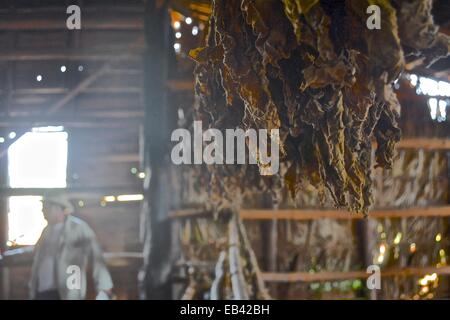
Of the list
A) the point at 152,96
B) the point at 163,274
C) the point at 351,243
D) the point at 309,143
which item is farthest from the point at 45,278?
the point at 309,143

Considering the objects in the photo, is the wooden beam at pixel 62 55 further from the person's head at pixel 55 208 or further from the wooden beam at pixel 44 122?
the person's head at pixel 55 208

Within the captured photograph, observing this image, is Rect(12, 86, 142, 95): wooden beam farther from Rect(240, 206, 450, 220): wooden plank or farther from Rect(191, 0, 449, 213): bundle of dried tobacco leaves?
Rect(191, 0, 449, 213): bundle of dried tobacco leaves

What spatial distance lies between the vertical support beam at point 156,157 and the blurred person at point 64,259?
3.39ft

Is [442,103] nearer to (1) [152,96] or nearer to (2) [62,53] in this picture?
(1) [152,96]

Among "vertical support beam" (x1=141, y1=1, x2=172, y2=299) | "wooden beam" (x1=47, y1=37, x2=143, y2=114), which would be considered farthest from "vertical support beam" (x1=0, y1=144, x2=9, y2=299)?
"vertical support beam" (x1=141, y1=1, x2=172, y2=299)

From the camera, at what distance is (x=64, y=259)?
18.4 feet

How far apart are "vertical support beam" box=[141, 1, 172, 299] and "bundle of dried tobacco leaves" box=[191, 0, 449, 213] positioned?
9.64 feet

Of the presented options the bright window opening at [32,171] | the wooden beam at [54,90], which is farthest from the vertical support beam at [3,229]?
the wooden beam at [54,90]

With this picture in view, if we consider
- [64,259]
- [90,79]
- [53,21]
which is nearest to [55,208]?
[64,259]

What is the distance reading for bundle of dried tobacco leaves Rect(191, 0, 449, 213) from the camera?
50.4 inches

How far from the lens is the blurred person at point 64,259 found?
5395 mm

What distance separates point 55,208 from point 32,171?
1.62 m

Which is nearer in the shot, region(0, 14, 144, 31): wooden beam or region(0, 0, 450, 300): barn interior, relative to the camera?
region(0, 0, 450, 300): barn interior

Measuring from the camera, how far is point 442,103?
16.8 ft
